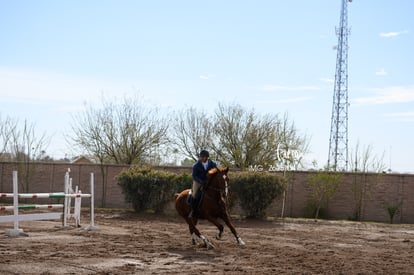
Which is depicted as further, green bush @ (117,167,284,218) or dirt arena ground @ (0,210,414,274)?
green bush @ (117,167,284,218)

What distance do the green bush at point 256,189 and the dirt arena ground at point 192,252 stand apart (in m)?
3.66

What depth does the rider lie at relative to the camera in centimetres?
1545

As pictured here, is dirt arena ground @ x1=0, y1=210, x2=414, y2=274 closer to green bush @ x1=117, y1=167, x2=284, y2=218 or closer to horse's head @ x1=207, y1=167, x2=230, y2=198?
horse's head @ x1=207, y1=167, x2=230, y2=198

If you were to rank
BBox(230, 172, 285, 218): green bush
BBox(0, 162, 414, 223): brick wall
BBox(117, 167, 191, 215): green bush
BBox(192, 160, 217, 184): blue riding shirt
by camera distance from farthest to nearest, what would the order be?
BBox(0, 162, 414, 223): brick wall, BBox(117, 167, 191, 215): green bush, BBox(230, 172, 285, 218): green bush, BBox(192, 160, 217, 184): blue riding shirt

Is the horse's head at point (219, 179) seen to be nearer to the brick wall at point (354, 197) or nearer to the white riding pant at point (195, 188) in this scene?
the white riding pant at point (195, 188)

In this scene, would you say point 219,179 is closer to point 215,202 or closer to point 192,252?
point 215,202

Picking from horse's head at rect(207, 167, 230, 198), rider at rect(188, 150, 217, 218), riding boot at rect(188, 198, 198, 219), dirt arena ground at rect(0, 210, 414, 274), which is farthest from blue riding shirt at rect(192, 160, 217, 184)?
dirt arena ground at rect(0, 210, 414, 274)

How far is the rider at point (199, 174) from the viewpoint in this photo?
1545 cm

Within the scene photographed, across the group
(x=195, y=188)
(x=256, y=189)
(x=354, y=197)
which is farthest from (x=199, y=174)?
(x=354, y=197)

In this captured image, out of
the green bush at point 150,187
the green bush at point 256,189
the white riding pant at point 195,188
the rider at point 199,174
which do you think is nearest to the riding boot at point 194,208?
the rider at point 199,174

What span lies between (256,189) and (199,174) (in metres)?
10.8

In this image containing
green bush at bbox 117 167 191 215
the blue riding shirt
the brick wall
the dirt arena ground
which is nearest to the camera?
the dirt arena ground

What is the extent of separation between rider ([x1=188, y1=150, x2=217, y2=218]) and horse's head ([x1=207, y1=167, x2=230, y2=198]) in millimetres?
277

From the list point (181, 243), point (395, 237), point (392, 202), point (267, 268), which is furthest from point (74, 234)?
point (392, 202)
